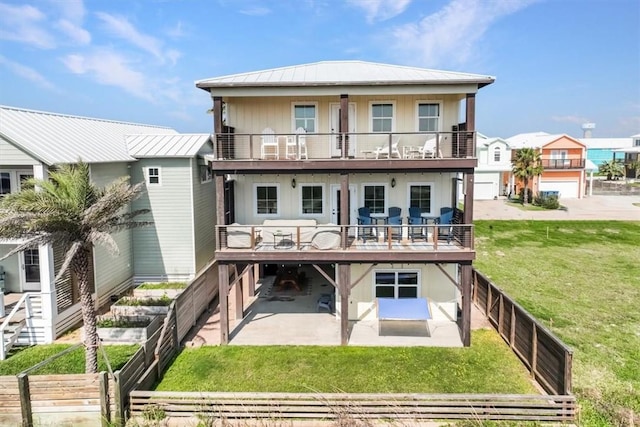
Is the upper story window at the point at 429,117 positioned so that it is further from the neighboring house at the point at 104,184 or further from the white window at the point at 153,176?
the white window at the point at 153,176

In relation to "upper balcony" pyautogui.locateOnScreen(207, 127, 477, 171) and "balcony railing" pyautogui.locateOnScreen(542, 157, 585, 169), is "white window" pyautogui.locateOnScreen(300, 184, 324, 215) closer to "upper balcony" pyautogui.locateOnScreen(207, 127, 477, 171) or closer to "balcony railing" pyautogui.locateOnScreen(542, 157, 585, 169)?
"upper balcony" pyautogui.locateOnScreen(207, 127, 477, 171)

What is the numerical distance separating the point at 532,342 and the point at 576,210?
3462cm

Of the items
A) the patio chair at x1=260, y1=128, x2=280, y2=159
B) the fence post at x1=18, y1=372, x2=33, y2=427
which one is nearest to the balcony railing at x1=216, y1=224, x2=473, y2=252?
the patio chair at x1=260, y1=128, x2=280, y2=159

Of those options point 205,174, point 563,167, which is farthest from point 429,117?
point 563,167

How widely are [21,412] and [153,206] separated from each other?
1075 cm

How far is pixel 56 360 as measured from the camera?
12.0 m

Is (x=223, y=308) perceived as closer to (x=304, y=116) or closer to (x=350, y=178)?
(x=350, y=178)

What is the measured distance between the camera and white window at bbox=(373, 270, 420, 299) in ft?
50.7

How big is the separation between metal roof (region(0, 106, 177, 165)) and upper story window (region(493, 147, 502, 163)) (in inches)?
1666

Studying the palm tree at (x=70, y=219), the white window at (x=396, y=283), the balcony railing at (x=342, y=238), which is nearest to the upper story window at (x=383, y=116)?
the balcony railing at (x=342, y=238)

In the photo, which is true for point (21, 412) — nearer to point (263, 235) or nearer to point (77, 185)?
point (77, 185)

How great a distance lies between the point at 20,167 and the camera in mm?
14312

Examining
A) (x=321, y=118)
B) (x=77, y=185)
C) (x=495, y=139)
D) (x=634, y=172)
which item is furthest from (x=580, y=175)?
(x=77, y=185)

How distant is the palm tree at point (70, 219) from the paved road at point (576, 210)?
32112 mm
